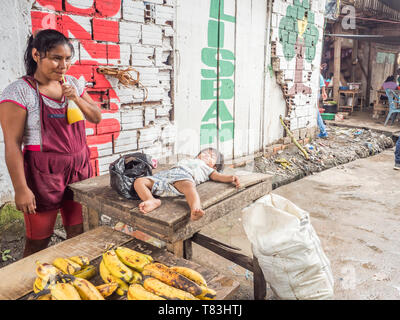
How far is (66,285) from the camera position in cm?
132

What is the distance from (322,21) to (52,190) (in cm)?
688

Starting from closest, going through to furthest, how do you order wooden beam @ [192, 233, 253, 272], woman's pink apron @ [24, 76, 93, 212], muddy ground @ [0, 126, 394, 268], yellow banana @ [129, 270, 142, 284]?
yellow banana @ [129, 270, 142, 284], woman's pink apron @ [24, 76, 93, 212], wooden beam @ [192, 233, 253, 272], muddy ground @ [0, 126, 394, 268]

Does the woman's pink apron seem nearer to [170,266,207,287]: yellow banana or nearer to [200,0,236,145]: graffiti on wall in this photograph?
[170,266,207,287]: yellow banana

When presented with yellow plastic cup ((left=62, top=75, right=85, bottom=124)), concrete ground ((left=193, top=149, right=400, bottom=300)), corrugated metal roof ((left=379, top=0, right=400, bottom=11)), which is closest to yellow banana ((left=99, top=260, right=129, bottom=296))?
yellow plastic cup ((left=62, top=75, right=85, bottom=124))

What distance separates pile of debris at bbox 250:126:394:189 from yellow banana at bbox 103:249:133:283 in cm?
392

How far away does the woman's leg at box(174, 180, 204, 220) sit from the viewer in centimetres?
186

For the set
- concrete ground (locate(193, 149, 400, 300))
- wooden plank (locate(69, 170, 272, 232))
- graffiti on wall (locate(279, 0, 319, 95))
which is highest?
graffiti on wall (locate(279, 0, 319, 95))

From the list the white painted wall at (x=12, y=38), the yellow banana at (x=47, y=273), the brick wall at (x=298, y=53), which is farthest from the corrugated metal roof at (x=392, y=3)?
the yellow banana at (x=47, y=273)

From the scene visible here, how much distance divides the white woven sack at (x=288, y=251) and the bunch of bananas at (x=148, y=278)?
1.89ft

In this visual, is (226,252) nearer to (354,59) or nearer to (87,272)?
(87,272)

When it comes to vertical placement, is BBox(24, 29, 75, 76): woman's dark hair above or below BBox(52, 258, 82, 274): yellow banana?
above

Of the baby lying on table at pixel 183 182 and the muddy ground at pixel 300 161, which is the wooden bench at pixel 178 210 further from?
the muddy ground at pixel 300 161

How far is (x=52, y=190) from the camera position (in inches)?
84.4
